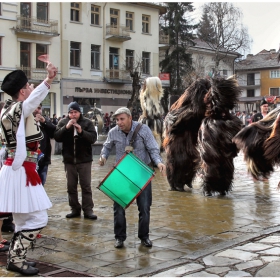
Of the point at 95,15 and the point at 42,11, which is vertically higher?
the point at 95,15

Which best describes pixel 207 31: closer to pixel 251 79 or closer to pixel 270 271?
pixel 251 79

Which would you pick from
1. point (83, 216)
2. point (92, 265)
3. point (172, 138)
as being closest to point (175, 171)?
point (172, 138)

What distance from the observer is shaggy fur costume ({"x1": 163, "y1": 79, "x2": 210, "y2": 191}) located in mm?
9109

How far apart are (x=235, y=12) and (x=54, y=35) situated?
16879mm

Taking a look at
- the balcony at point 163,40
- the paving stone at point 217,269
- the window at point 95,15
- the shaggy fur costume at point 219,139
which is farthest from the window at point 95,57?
the paving stone at point 217,269

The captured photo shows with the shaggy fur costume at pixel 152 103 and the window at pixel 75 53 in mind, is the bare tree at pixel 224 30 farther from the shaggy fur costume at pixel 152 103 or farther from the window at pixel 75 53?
the shaggy fur costume at pixel 152 103

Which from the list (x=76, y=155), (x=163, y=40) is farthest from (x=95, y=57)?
(x=76, y=155)

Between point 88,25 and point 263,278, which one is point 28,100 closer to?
point 263,278

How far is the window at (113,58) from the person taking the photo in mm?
38625

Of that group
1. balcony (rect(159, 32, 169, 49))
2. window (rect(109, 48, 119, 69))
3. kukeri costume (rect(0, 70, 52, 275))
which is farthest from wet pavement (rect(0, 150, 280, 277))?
balcony (rect(159, 32, 169, 49))

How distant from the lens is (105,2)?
124ft

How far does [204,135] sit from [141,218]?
10.6 ft

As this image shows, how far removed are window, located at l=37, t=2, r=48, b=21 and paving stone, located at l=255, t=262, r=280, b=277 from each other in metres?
31.7

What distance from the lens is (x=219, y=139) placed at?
28.2 feet
